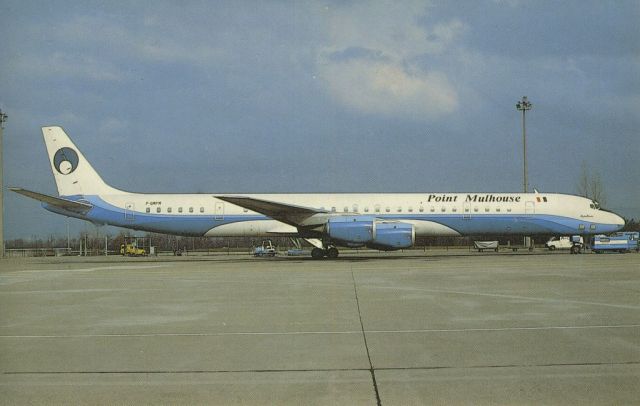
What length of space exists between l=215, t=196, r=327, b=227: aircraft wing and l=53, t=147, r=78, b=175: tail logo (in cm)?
1022

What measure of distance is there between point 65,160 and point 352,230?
16182 mm

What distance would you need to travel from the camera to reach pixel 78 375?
5441 mm

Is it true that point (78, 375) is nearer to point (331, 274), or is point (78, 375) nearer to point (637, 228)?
point (331, 274)

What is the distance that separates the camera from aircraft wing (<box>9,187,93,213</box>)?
26.0 meters

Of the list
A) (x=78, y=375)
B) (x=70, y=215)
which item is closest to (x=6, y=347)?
(x=78, y=375)

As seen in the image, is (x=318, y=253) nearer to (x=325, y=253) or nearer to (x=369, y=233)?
(x=325, y=253)

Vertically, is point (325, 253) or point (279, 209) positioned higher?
point (279, 209)

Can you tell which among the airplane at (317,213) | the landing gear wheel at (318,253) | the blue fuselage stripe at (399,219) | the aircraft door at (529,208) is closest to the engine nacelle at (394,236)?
the airplane at (317,213)

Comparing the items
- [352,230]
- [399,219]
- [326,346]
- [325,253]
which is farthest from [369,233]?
[326,346]

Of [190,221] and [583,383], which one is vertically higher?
[190,221]

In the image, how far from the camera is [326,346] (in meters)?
6.65

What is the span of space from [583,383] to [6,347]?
647 centimetres

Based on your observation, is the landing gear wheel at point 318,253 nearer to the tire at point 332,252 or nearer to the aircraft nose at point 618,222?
the tire at point 332,252

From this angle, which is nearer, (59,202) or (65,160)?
(59,202)
